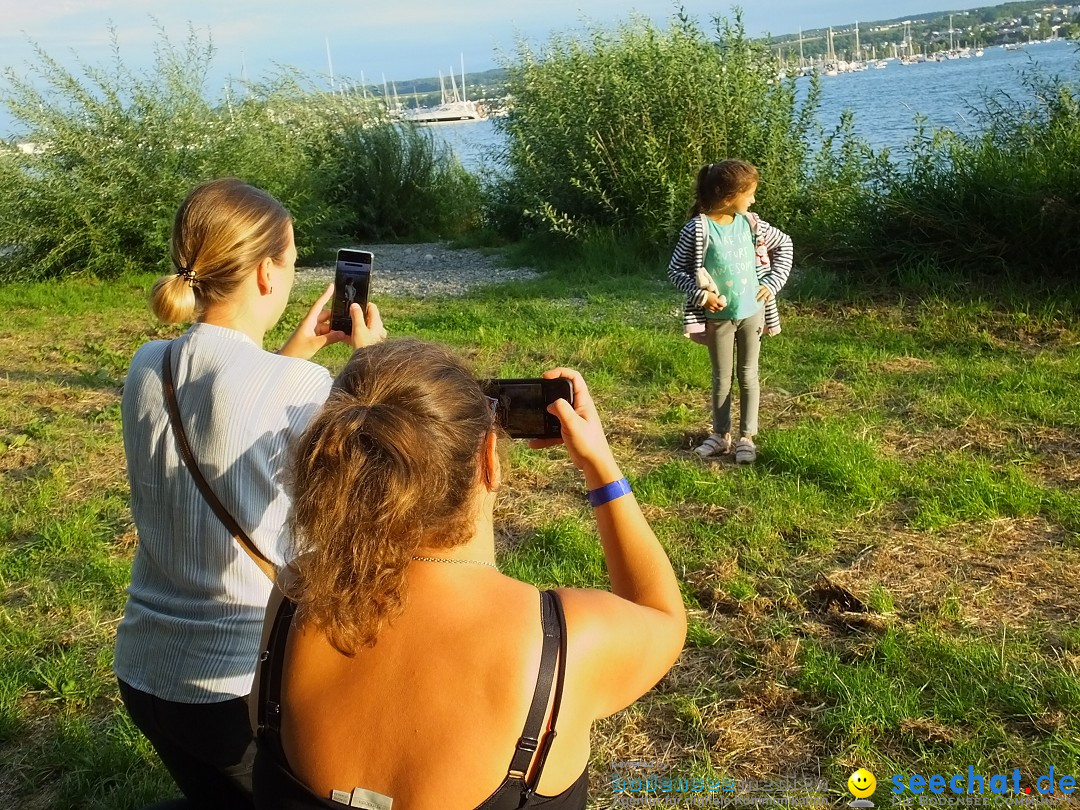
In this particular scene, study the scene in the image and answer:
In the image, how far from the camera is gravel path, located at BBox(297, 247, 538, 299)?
11.9 meters

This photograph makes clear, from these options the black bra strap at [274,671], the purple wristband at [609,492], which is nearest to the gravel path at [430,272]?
the purple wristband at [609,492]

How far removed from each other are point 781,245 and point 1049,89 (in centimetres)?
585

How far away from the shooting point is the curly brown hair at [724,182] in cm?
528

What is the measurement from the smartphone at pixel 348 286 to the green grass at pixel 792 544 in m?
1.71

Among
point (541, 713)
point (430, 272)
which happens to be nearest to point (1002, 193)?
point (430, 272)

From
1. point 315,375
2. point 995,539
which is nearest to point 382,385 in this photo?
point 315,375

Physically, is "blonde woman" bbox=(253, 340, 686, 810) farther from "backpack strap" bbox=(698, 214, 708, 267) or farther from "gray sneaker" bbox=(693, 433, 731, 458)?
"gray sneaker" bbox=(693, 433, 731, 458)

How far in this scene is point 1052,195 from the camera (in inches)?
339

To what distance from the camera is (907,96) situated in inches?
771

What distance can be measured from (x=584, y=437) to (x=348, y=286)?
145cm

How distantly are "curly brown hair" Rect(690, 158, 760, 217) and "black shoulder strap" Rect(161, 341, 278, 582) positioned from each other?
389 centimetres

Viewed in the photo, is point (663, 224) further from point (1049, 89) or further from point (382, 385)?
point (382, 385)

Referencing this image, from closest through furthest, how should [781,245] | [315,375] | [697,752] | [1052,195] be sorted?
[315,375] < [697,752] < [781,245] < [1052,195]

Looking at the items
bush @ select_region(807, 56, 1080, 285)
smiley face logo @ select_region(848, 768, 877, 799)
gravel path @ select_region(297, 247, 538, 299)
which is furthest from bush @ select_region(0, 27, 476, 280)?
smiley face logo @ select_region(848, 768, 877, 799)
